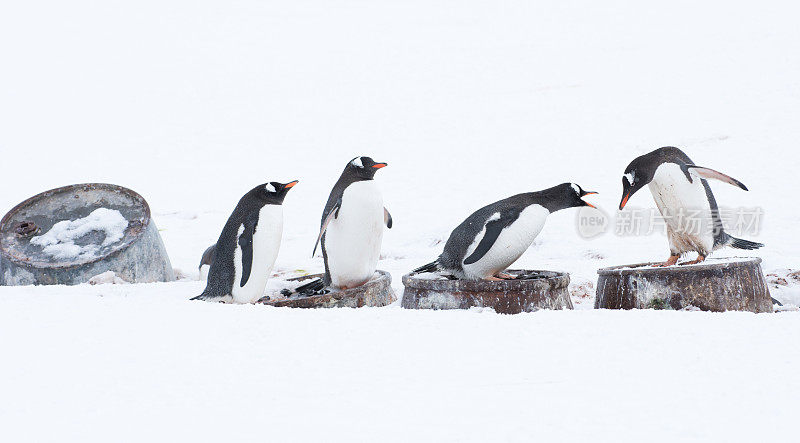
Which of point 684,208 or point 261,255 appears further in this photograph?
point 261,255

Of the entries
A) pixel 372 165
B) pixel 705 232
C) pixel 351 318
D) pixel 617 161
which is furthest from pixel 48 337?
pixel 617 161

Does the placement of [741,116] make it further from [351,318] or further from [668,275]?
[351,318]

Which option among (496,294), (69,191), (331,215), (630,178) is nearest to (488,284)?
(496,294)

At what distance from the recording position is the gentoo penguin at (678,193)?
10.7ft

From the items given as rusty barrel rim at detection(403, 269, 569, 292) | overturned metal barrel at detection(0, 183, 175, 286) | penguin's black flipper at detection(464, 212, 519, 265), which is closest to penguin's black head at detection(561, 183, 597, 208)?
penguin's black flipper at detection(464, 212, 519, 265)

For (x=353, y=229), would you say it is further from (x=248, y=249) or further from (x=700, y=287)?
(x=700, y=287)

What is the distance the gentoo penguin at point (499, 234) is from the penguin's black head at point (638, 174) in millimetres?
214

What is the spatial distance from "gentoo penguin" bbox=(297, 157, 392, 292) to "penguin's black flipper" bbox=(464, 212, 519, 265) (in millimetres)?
710

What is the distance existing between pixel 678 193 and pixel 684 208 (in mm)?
76

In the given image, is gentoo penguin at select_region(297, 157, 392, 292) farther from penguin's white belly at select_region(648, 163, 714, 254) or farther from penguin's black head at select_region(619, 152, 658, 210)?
penguin's white belly at select_region(648, 163, 714, 254)

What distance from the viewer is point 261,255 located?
360cm

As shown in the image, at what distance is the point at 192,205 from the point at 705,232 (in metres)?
7.68

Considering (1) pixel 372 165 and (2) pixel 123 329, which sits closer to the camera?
(2) pixel 123 329

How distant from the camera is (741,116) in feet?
33.5
